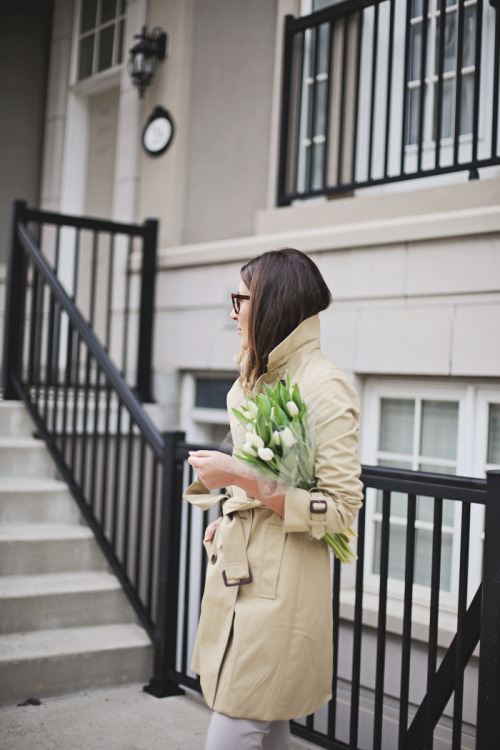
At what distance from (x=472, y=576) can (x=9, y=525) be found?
247cm

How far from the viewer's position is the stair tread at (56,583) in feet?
12.0

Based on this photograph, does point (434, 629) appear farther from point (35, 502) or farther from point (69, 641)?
point (35, 502)

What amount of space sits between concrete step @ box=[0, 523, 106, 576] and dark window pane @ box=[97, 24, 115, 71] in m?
4.55

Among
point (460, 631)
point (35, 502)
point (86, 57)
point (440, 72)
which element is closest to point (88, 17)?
point (86, 57)

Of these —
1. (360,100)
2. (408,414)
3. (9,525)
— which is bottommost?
(9,525)

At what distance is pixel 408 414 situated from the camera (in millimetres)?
4211

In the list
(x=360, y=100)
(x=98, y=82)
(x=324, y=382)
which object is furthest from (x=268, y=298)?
(x=98, y=82)

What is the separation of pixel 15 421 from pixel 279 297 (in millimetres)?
3130

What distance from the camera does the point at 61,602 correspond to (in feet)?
12.2

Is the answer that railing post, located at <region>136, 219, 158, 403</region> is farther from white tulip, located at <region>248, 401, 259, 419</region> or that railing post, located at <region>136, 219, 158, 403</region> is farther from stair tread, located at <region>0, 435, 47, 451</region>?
white tulip, located at <region>248, 401, 259, 419</region>

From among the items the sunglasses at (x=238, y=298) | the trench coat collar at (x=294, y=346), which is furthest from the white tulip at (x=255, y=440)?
the sunglasses at (x=238, y=298)

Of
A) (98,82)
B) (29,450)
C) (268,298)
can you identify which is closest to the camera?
(268,298)

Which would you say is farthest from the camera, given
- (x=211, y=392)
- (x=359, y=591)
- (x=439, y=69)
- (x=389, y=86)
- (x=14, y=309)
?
(x=211, y=392)

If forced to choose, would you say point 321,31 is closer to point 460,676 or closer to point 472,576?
point 472,576
